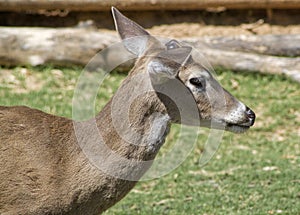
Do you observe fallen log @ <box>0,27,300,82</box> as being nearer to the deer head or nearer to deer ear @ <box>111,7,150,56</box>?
deer ear @ <box>111,7,150,56</box>

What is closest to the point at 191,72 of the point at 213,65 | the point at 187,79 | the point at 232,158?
the point at 187,79

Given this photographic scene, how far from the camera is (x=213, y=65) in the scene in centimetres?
1120

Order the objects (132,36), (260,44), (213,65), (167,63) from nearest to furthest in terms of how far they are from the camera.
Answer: (167,63) < (132,36) < (213,65) < (260,44)

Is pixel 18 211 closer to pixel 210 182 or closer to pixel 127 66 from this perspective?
pixel 210 182

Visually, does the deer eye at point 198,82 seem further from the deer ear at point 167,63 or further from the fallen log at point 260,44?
the fallen log at point 260,44

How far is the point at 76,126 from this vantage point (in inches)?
231

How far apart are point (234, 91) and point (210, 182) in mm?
2572

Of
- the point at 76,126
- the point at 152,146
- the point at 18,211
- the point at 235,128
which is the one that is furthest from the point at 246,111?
the point at 18,211

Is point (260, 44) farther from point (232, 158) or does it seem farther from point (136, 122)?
point (136, 122)

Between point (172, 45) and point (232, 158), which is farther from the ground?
point (172, 45)

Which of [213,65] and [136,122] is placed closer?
[136,122]

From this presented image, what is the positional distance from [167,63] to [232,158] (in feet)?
13.4

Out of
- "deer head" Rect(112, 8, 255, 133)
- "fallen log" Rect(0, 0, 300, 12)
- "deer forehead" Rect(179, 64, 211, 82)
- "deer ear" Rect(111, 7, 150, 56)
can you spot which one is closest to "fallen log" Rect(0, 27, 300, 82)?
"fallen log" Rect(0, 0, 300, 12)

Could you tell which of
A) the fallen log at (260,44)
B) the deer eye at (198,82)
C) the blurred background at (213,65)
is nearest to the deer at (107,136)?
the deer eye at (198,82)
